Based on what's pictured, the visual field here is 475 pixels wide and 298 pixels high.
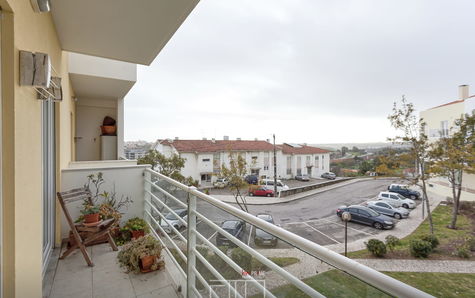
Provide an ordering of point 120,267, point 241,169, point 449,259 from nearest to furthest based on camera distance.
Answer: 1. point 120,267
2. point 449,259
3. point 241,169

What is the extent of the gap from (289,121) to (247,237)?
30.4 m

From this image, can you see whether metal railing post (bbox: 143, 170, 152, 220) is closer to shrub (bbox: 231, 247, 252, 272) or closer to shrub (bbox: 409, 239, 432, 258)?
shrub (bbox: 231, 247, 252, 272)

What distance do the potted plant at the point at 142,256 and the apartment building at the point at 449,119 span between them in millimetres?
17069

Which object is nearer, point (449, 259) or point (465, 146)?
point (449, 259)

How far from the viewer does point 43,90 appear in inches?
66.9

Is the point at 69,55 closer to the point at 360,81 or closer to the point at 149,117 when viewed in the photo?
the point at 149,117

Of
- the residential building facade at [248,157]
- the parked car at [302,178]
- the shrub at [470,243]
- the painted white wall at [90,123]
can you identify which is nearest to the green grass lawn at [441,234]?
the shrub at [470,243]

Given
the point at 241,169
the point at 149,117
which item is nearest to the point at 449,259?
the point at 241,169

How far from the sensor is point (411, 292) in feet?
1.48

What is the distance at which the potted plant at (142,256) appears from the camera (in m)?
2.10

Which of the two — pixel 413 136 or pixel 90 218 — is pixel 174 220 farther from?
pixel 413 136

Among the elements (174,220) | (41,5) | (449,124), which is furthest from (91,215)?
(449,124)

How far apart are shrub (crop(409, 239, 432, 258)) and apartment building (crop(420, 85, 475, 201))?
807 cm

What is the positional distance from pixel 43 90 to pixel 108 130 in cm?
454
